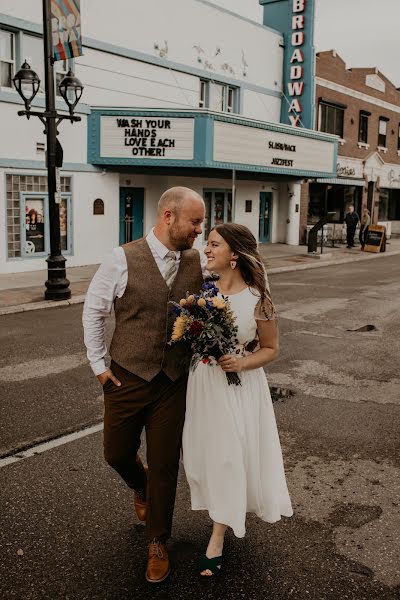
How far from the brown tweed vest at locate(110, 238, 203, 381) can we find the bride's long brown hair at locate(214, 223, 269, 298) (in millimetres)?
332

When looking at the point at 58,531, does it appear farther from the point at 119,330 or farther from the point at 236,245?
the point at 236,245

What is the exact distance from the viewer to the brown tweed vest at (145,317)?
3.28 m

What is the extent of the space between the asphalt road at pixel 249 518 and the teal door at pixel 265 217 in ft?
59.7

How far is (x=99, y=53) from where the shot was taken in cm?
1741

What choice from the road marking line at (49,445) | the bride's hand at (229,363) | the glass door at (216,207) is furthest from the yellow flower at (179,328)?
the glass door at (216,207)

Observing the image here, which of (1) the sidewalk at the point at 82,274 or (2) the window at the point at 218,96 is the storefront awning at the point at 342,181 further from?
(2) the window at the point at 218,96

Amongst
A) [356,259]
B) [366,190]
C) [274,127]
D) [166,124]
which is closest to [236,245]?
[166,124]

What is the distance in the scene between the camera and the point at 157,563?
3.35 meters

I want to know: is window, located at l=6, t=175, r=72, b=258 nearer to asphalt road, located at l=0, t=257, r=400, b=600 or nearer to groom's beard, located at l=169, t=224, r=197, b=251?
asphalt road, located at l=0, t=257, r=400, b=600

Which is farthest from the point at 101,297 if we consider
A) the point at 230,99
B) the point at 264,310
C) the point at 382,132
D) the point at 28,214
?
the point at 382,132

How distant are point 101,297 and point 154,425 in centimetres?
76

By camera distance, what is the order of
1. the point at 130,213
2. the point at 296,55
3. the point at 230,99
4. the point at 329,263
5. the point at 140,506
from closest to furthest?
the point at 140,506, the point at 130,213, the point at 329,263, the point at 230,99, the point at 296,55

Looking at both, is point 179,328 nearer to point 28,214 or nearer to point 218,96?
point 28,214

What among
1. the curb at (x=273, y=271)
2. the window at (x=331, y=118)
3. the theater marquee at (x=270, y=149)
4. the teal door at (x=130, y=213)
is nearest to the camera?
the curb at (x=273, y=271)
